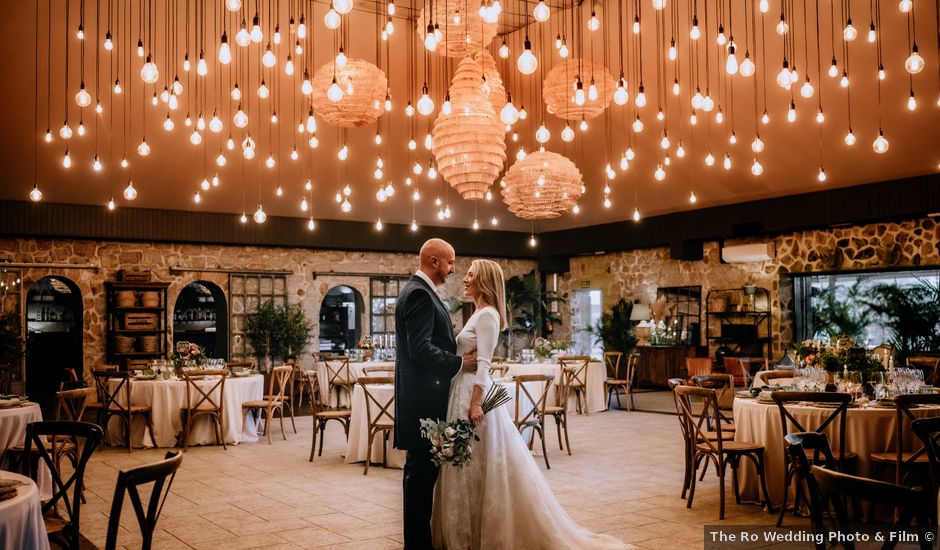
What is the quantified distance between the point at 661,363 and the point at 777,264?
2.99 metres

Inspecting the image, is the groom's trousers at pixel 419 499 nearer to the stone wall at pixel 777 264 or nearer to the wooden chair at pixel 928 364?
the wooden chair at pixel 928 364

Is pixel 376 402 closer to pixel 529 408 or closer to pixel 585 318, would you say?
pixel 529 408

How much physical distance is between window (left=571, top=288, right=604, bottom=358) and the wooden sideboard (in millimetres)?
1873

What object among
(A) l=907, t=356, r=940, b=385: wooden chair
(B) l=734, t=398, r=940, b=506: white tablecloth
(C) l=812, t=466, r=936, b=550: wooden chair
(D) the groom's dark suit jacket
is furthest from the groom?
(A) l=907, t=356, r=940, b=385: wooden chair

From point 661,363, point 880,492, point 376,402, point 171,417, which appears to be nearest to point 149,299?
point 171,417

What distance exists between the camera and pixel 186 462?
7.92 m

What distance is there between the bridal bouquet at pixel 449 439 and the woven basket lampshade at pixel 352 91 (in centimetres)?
328

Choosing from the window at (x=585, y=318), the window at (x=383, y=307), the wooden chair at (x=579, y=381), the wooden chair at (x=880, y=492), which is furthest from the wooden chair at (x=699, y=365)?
the wooden chair at (x=880, y=492)

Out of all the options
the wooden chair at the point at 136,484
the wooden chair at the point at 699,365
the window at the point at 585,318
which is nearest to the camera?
the wooden chair at the point at 136,484

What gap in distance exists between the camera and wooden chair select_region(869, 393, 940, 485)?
4793 millimetres

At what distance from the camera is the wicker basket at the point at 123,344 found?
13078 mm

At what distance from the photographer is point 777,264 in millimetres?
13891

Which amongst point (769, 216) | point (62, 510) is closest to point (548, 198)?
point (62, 510)

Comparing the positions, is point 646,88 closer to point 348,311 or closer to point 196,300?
point 348,311
